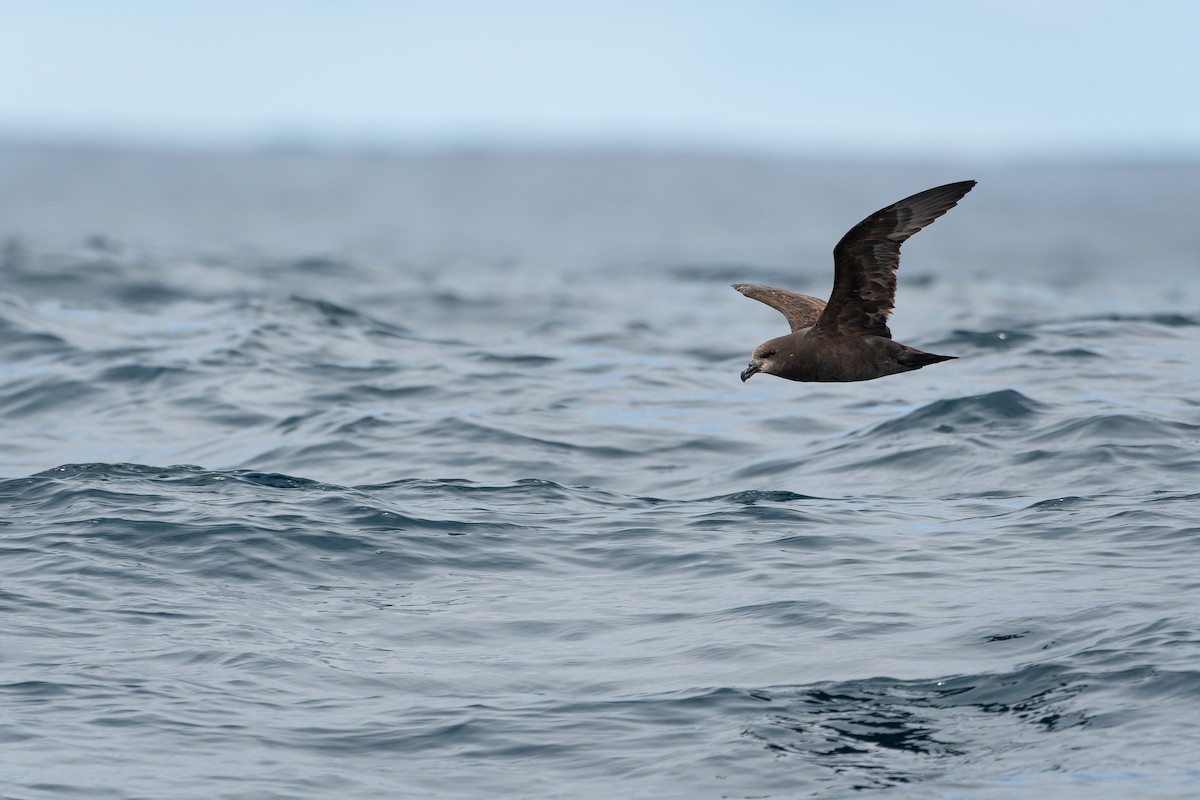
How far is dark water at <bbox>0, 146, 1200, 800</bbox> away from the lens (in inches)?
323

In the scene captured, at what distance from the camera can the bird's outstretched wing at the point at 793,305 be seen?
40.9 feet

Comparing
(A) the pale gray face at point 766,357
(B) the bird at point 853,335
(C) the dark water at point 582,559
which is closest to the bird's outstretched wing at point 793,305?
(B) the bird at point 853,335

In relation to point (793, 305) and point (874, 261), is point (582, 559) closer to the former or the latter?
point (793, 305)

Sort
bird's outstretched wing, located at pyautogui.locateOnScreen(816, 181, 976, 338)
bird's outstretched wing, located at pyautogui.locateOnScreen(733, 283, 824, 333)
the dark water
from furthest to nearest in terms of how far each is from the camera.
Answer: bird's outstretched wing, located at pyautogui.locateOnScreen(733, 283, 824, 333) → bird's outstretched wing, located at pyautogui.locateOnScreen(816, 181, 976, 338) → the dark water

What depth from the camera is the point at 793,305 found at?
505 inches

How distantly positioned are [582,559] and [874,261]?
3.10 meters

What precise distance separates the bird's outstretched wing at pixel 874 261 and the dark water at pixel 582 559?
172 centimetres

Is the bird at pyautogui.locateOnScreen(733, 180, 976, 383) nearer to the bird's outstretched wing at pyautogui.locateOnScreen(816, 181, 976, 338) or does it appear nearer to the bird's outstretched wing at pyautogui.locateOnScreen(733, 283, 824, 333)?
the bird's outstretched wing at pyautogui.locateOnScreen(816, 181, 976, 338)

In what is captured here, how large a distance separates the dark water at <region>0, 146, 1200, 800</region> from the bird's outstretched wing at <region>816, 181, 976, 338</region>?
5.64 feet

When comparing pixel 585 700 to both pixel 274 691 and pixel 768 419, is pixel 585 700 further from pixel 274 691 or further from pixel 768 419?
pixel 768 419

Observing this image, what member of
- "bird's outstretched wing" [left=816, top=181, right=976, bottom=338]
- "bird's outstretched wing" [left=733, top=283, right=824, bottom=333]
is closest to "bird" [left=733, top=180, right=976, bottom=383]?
"bird's outstretched wing" [left=816, top=181, right=976, bottom=338]

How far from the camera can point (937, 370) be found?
1948 cm

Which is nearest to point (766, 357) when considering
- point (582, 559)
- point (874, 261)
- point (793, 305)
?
point (874, 261)

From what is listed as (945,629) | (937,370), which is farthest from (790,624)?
(937,370)
